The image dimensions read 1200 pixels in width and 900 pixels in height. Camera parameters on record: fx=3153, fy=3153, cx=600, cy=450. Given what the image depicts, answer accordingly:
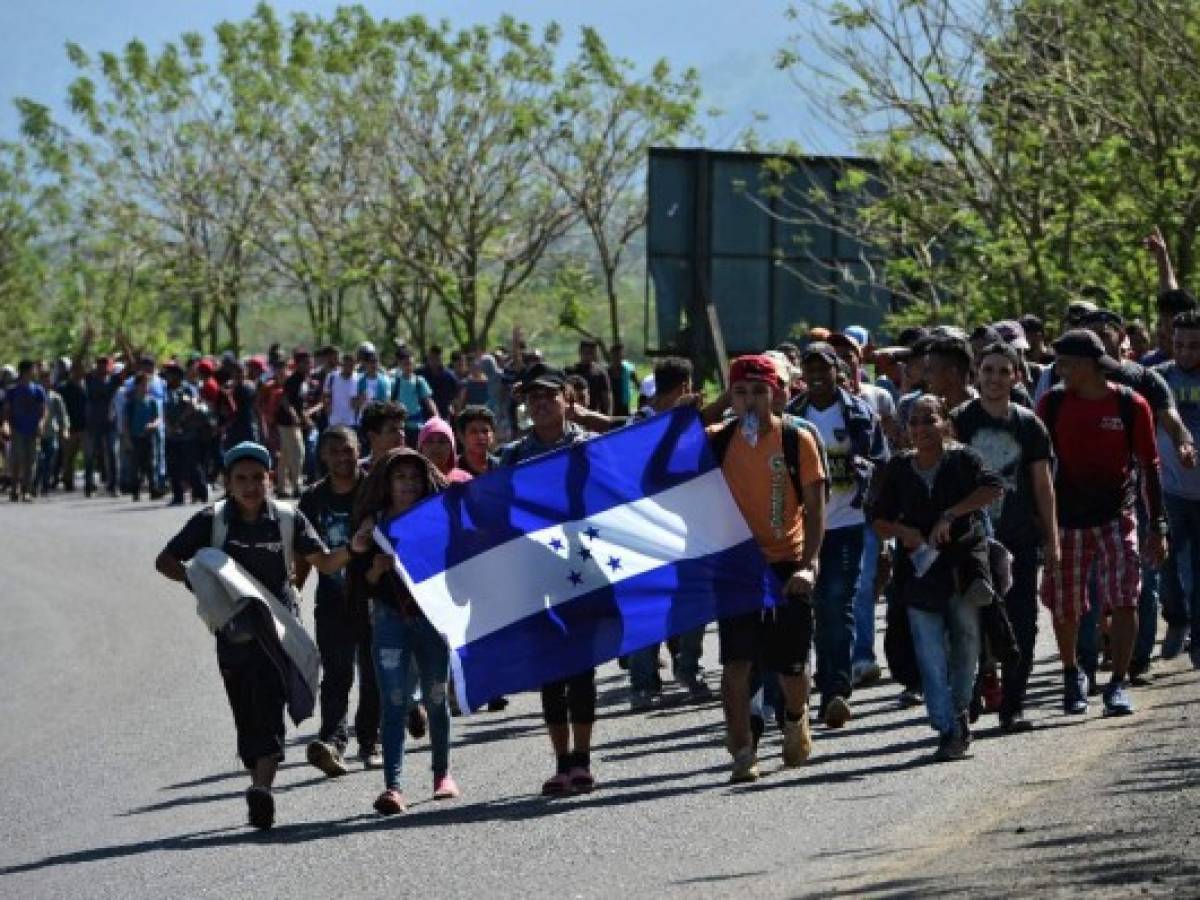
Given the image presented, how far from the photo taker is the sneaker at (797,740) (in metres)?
13.1

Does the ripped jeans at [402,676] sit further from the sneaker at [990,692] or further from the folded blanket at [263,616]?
the sneaker at [990,692]

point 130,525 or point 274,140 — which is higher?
point 274,140

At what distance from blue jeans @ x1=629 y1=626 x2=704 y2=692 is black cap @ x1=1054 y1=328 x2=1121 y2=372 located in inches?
105

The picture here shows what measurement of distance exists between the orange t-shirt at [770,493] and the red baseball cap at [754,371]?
0.22 m

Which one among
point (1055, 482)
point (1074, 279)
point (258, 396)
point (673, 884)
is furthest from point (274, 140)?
point (673, 884)

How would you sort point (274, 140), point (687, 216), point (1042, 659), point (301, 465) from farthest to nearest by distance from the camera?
point (274, 140)
point (301, 465)
point (687, 216)
point (1042, 659)

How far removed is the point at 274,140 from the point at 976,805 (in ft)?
163

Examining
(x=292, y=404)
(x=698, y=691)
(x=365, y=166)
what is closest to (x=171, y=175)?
(x=365, y=166)

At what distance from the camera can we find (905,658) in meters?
13.7

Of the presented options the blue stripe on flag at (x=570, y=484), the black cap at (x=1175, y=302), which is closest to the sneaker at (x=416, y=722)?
the blue stripe on flag at (x=570, y=484)

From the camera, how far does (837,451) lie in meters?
15.2

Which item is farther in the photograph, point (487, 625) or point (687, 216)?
point (687, 216)

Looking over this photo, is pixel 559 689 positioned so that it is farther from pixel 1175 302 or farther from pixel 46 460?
pixel 46 460

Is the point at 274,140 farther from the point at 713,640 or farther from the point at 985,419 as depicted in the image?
the point at 985,419
